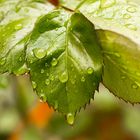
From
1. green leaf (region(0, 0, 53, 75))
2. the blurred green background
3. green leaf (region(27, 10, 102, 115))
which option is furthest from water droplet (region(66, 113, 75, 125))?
the blurred green background

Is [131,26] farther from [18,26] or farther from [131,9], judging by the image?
[18,26]

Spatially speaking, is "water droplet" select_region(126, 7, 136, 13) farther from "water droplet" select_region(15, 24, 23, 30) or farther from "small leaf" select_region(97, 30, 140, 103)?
"water droplet" select_region(15, 24, 23, 30)

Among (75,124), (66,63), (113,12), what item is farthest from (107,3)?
(75,124)

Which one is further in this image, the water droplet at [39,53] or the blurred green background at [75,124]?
the blurred green background at [75,124]

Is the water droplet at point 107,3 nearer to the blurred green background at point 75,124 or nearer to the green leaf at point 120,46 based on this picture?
the green leaf at point 120,46

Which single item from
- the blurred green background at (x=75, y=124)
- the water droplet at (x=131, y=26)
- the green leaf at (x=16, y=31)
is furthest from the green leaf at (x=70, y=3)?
the blurred green background at (x=75, y=124)

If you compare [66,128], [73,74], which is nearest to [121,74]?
[73,74]

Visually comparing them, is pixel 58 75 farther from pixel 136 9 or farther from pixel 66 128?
pixel 66 128
